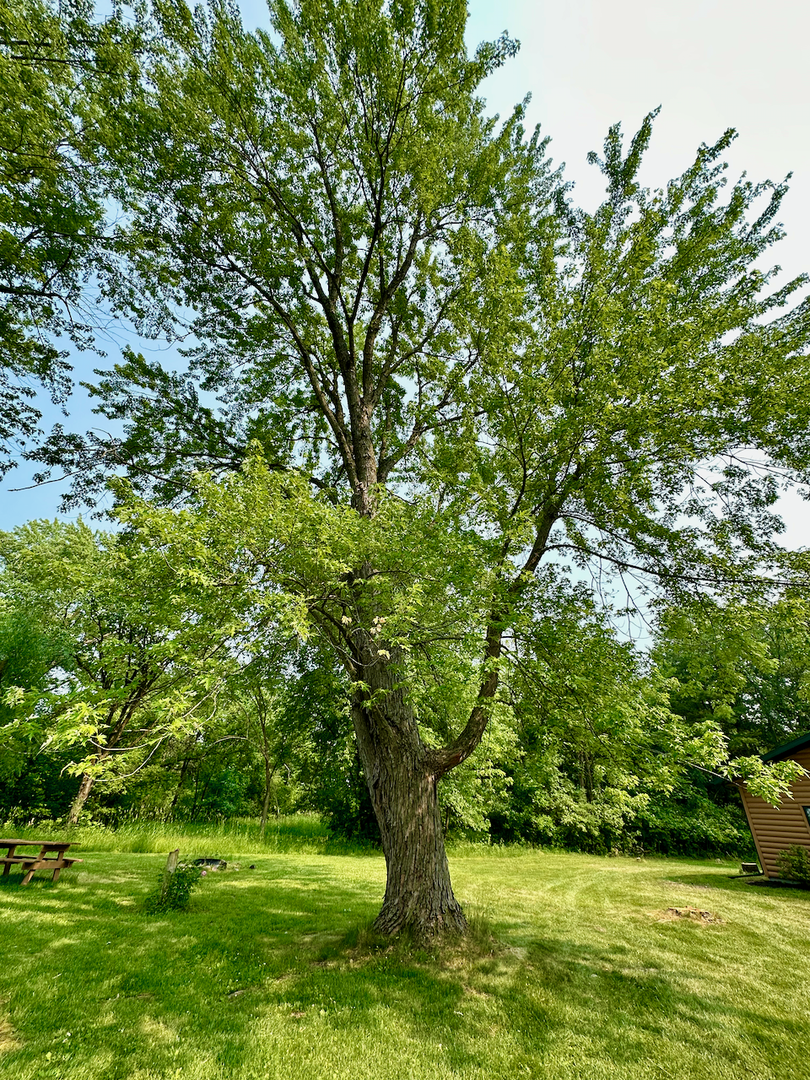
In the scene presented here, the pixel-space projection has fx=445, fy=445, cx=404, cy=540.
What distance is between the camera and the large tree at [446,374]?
219 inches

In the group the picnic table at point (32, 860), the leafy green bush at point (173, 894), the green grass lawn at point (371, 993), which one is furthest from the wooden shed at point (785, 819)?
the picnic table at point (32, 860)

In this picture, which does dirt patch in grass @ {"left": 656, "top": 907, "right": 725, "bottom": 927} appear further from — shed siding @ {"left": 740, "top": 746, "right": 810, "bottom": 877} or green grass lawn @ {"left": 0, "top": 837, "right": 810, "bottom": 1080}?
Answer: shed siding @ {"left": 740, "top": 746, "right": 810, "bottom": 877}

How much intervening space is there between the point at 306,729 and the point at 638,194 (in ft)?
61.1

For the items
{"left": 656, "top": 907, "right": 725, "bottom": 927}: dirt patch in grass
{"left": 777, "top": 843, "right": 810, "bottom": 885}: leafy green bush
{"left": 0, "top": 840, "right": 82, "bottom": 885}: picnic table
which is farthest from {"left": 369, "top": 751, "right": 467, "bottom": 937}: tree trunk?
{"left": 777, "top": 843, "right": 810, "bottom": 885}: leafy green bush

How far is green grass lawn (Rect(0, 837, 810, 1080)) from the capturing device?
11.5 ft

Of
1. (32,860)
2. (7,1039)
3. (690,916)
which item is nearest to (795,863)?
(690,916)

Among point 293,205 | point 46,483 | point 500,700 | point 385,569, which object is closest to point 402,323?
point 293,205

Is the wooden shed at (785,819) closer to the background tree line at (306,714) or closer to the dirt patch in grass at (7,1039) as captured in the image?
the background tree line at (306,714)

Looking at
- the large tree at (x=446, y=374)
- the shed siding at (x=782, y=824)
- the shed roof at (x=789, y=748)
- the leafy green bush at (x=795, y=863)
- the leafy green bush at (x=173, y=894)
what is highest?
the large tree at (x=446, y=374)

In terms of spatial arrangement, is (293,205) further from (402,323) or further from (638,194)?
(638,194)

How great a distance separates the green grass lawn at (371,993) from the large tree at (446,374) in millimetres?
1206

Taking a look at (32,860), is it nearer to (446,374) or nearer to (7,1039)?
(7,1039)

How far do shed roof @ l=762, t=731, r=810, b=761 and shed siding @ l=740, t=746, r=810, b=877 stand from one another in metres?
0.14

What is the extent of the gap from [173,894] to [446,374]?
424 inches
